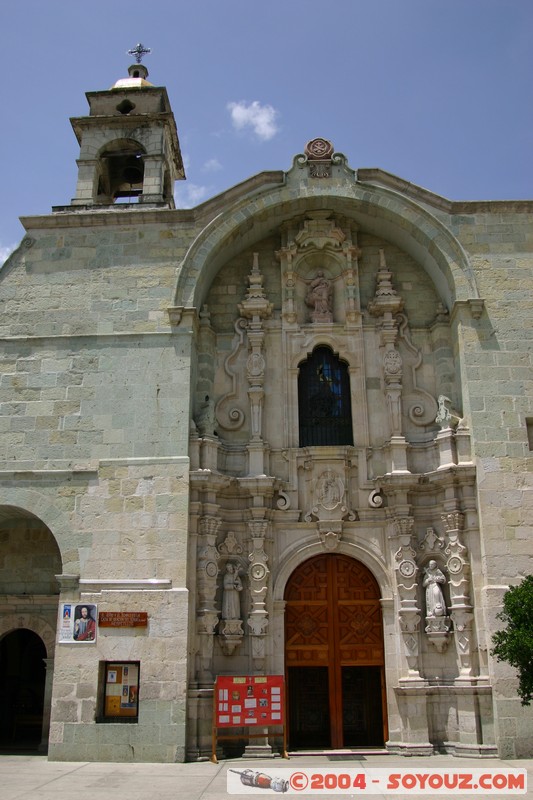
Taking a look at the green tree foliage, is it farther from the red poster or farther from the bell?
the bell

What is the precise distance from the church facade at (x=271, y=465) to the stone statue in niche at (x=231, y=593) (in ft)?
0.53

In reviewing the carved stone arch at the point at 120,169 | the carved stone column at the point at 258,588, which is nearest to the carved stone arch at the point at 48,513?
the carved stone column at the point at 258,588

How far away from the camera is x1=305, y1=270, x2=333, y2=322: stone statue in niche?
51.1 feet

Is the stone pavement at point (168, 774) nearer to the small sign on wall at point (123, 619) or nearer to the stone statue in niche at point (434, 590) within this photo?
the small sign on wall at point (123, 619)

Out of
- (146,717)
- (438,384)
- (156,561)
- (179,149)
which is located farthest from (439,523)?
(179,149)

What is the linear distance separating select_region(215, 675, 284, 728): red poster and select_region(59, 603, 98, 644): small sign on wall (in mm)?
2256

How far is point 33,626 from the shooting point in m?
14.0

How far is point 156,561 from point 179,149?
1182 centimetres

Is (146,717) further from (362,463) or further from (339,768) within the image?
(362,463)

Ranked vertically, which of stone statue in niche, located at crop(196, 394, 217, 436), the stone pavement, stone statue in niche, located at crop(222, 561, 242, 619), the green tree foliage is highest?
stone statue in niche, located at crop(196, 394, 217, 436)

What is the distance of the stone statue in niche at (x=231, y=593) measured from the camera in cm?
1337

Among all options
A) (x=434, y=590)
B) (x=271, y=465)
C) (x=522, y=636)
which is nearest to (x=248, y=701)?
(x=434, y=590)

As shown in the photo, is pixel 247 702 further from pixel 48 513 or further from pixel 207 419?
pixel 207 419

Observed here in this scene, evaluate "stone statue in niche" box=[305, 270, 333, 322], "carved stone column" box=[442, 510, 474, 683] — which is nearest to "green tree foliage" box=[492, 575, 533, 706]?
"carved stone column" box=[442, 510, 474, 683]
